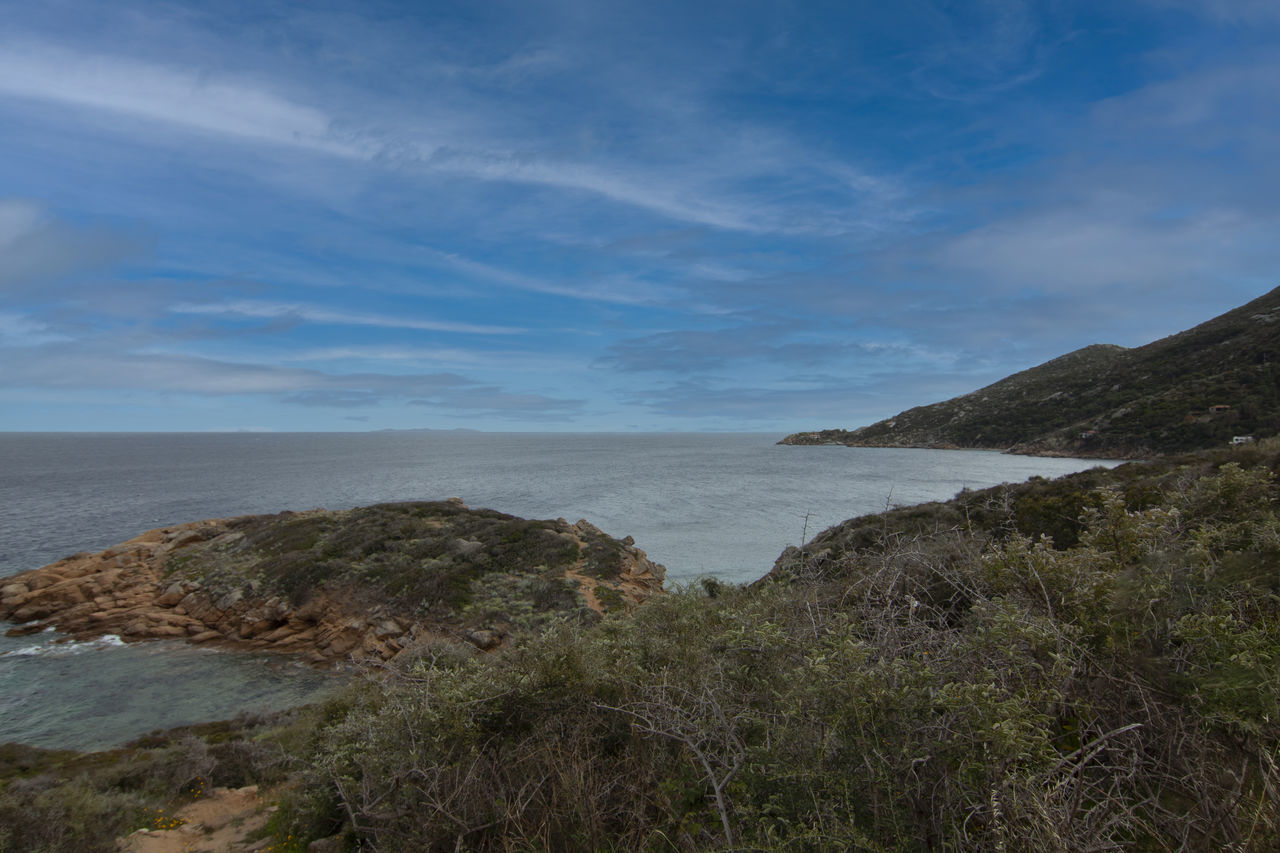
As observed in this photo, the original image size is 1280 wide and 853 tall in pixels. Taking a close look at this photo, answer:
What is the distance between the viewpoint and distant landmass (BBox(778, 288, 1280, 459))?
4175 centimetres

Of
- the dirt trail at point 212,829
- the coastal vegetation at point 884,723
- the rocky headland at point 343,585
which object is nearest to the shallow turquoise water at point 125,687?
the rocky headland at point 343,585

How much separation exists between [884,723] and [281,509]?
163ft

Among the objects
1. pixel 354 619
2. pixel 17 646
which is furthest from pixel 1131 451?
pixel 17 646

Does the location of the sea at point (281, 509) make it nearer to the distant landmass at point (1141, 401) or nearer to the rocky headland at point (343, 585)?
the rocky headland at point (343, 585)

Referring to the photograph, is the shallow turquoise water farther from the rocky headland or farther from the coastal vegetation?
the coastal vegetation

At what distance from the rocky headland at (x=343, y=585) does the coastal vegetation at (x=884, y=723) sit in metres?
11.1

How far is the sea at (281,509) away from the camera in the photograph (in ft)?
49.5

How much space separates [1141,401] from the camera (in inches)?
2217

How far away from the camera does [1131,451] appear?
49938mm

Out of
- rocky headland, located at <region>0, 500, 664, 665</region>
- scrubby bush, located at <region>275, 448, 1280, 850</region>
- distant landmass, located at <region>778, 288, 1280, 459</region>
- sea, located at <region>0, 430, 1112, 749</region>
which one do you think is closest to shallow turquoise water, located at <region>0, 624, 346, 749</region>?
sea, located at <region>0, 430, 1112, 749</region>

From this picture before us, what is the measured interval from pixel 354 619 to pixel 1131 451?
6193cm

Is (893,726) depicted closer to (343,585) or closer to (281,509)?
(343,585)

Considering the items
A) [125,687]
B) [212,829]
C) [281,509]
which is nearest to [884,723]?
[212,829]

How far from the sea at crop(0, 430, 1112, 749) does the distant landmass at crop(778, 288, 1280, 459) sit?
17.5ft
